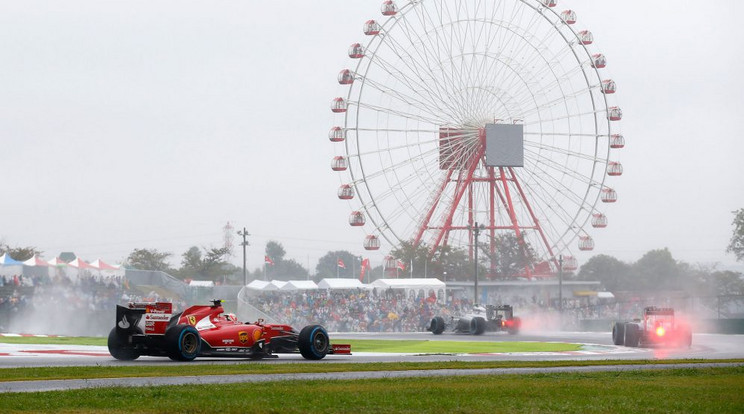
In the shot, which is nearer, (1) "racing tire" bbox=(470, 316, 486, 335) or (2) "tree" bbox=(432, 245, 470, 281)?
(1) "racing tire" bbox=(470, 316, 486, 335)

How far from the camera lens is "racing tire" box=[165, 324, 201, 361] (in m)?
26.6

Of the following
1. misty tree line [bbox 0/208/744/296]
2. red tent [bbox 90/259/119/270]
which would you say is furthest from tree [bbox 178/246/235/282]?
red tent [bbox 90/259/119/270]

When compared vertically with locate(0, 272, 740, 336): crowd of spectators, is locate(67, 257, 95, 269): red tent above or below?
above

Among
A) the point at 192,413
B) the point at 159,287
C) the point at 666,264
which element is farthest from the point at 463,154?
the point at 192,413

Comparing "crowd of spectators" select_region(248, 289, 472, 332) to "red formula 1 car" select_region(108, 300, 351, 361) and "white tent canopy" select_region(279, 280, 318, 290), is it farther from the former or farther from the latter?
"red formula 1 car" select_region(108, 300, 351, 361)

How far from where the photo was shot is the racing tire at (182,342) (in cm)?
2658

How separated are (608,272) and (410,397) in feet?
387

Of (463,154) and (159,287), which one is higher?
(463,154)

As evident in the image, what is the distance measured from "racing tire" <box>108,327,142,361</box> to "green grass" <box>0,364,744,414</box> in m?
8.45

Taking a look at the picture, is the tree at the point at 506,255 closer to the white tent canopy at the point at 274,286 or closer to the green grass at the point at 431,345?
the white tent canopy at the point at 274,286

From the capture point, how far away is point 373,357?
3195cm

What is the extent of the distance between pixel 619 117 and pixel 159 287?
124 feet

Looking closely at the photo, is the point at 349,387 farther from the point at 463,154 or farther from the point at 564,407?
the point at 463,154

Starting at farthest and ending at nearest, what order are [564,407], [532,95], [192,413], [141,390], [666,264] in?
[666,264] < [532,95] < [141,390] < [564,407] < [192,413]
